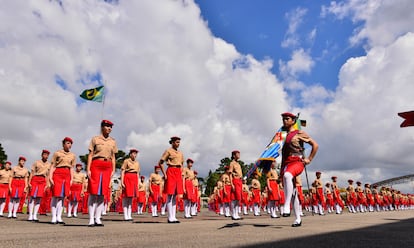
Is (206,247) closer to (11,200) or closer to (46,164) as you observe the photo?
(46,164)

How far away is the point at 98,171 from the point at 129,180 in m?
4.52

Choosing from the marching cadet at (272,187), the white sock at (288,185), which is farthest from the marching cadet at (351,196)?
the white sock at (288,185)

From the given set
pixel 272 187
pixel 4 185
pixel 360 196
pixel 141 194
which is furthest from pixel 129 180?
pixel 360 196

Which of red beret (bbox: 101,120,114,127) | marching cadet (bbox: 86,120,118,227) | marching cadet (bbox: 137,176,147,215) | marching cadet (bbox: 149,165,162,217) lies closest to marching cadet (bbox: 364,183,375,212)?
marching cadet (bbox: 137,176,147,215)

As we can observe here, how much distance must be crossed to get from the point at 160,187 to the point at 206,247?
15053mm

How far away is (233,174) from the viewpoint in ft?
36.9

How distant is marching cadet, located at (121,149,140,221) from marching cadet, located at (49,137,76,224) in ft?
7.19

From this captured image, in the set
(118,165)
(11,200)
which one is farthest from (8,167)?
(118,165)

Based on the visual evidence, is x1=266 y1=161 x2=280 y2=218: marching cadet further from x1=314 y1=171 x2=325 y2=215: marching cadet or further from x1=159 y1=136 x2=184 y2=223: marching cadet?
x1=159 y1=136 x2=184 y2=223: marching cadet

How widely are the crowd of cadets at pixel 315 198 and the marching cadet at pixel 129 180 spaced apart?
12.0 feet

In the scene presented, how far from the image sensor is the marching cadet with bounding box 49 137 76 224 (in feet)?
30.3

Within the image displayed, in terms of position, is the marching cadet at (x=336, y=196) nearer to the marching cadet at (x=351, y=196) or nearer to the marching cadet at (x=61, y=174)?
the marching cadet at (x=351, y=196)

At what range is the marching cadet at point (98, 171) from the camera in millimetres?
7488

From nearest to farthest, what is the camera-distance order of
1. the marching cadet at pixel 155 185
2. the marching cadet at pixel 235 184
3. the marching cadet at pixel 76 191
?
the marching cadet at pixel 235 184, the marching cadet at pixel 76 191, the marching cadet at pixel 155 185
